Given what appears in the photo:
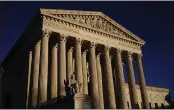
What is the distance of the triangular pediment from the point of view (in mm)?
31625

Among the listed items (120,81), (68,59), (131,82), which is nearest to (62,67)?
(68,59)

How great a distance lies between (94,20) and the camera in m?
35.8

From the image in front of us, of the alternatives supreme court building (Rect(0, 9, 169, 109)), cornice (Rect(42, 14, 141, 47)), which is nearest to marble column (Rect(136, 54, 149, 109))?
supreme court building (Rect(0, 9, 169, 109))

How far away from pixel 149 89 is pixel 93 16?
26746mm

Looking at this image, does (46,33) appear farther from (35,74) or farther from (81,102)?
(81,102)

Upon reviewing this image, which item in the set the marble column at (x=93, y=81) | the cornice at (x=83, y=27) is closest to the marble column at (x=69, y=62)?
the marble column at (x=93, y=81)

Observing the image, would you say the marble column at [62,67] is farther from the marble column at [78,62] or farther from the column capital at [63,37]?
the marble column at [78,62]

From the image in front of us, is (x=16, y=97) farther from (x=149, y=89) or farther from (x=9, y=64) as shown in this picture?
(x=149, y=89)

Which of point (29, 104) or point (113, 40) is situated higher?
point (113, 40)

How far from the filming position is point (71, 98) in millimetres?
18453

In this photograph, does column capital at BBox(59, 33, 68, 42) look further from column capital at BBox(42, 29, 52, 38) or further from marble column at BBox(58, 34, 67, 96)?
column capital at BBox(42, 29, 52, 38)

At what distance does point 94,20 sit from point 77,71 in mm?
9744

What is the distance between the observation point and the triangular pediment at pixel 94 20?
31625 millimetres

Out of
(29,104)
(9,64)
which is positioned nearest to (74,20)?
(29,104)
